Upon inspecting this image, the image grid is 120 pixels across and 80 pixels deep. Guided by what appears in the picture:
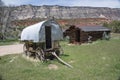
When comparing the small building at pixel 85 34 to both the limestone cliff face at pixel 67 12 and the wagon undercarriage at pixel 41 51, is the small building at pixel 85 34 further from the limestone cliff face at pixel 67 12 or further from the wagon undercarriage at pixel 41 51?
the limestone cliff face at pixel 67 12

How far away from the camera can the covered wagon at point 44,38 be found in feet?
61.5

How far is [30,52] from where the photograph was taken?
21047mm

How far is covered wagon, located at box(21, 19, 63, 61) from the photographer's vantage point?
1875 centimetres

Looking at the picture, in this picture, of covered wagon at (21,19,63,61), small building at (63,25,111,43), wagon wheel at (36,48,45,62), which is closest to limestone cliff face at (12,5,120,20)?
small building at (63,25,111,43)

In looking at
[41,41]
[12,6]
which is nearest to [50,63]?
[41,41]

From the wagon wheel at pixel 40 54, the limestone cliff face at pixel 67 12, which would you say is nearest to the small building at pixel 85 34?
the wagon wheel at pixel 40 54

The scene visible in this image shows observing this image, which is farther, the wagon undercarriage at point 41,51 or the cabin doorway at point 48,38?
the cabin doorway at point 48,38

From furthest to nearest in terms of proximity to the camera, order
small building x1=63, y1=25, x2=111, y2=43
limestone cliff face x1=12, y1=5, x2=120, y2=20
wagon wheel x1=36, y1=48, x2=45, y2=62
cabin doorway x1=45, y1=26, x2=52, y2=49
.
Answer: limestone cliff face x1=12, y1=5, x2=120, y2=20, small building x1=63, y1=25, x2=111, y2=43, cabin doorway x1=45, y1=26, x2=52, y2=49, wagon wheel x1=36, y1=48, x2=45, y2=62

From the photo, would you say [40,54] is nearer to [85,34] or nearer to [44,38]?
[44,38]

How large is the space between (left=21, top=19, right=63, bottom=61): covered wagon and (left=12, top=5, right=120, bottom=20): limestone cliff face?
69672 mm

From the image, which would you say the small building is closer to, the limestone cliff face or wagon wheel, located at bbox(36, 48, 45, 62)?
wagon wheel, located at bbox(36, 48, 45, 62)

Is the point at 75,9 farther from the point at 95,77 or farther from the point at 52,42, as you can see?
the point at 95,77

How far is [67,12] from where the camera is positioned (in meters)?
93.4

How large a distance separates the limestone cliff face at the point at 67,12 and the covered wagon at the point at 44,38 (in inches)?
2743
